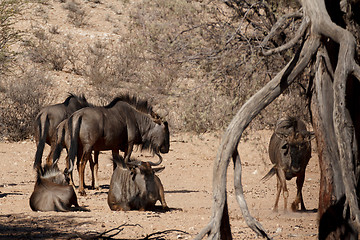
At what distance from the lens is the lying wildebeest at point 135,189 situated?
9000 mm

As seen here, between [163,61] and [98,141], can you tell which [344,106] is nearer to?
[163,61]

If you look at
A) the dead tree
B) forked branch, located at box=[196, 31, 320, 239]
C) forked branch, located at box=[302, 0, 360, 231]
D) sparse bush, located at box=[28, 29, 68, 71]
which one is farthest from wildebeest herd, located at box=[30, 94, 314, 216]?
sparse bush, located at box=[28, 29, 68, 71]

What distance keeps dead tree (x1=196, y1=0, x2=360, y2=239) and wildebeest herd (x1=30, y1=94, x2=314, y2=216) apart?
3.43m

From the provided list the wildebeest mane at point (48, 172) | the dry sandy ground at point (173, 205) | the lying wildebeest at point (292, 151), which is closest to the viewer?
the dry sandy ground at point (173, 205)

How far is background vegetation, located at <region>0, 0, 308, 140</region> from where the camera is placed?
10.6m

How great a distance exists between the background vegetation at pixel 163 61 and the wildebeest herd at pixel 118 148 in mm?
915

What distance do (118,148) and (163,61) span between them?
7.20 feet

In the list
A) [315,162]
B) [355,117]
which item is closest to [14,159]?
[315,162]

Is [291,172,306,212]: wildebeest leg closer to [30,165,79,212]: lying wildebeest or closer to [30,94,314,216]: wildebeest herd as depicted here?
[30,94,314,216]: wildebeest herd

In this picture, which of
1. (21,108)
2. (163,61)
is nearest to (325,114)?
(163,61)

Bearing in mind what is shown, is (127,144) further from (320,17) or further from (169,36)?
(320,17)

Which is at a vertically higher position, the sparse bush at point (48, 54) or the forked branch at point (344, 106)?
the sparse bush at point (48, 54)

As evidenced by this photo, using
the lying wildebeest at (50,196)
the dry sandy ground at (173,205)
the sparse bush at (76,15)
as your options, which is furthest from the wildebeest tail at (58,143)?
the sparse bush at (76,15)

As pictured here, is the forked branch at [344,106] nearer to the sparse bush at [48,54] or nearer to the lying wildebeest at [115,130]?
the lying wildebeest at [115,130]
